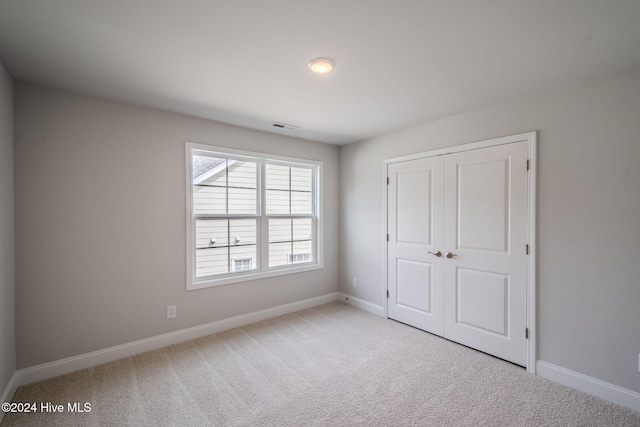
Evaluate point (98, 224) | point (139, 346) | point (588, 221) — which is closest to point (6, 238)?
point (98, 224)

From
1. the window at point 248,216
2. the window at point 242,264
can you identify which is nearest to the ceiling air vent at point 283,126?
the window at point 248,216

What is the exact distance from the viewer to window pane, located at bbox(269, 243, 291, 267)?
12.7 ft

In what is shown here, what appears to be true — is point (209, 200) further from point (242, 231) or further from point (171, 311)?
point (171, 311)

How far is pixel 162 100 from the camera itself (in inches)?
106

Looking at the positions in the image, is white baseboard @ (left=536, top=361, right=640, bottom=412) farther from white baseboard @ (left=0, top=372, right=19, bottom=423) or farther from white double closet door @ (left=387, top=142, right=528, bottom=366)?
white baseboard @ (left=0, top=372, right=19, bottom=423)

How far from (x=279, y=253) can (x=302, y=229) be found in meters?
0.51

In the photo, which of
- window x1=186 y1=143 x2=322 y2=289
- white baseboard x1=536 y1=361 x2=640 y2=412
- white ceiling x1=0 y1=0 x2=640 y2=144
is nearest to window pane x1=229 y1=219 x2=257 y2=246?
window x1=186 y1=143 x2=322 y2=289

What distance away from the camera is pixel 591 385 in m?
2.23

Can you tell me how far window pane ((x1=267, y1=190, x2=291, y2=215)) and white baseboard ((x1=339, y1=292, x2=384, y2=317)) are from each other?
5.31 feet

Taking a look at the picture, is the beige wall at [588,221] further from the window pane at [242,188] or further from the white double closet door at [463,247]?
the window pane at [242,188]

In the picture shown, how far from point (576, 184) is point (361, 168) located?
2.40 m

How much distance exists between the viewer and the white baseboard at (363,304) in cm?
390

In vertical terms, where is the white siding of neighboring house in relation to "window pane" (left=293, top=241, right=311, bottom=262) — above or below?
above

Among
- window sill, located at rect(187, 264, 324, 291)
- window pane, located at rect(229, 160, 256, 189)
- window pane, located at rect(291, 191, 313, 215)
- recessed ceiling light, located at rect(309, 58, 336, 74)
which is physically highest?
recessed ceiling light, located at rect(309, 58, 336, 74)
